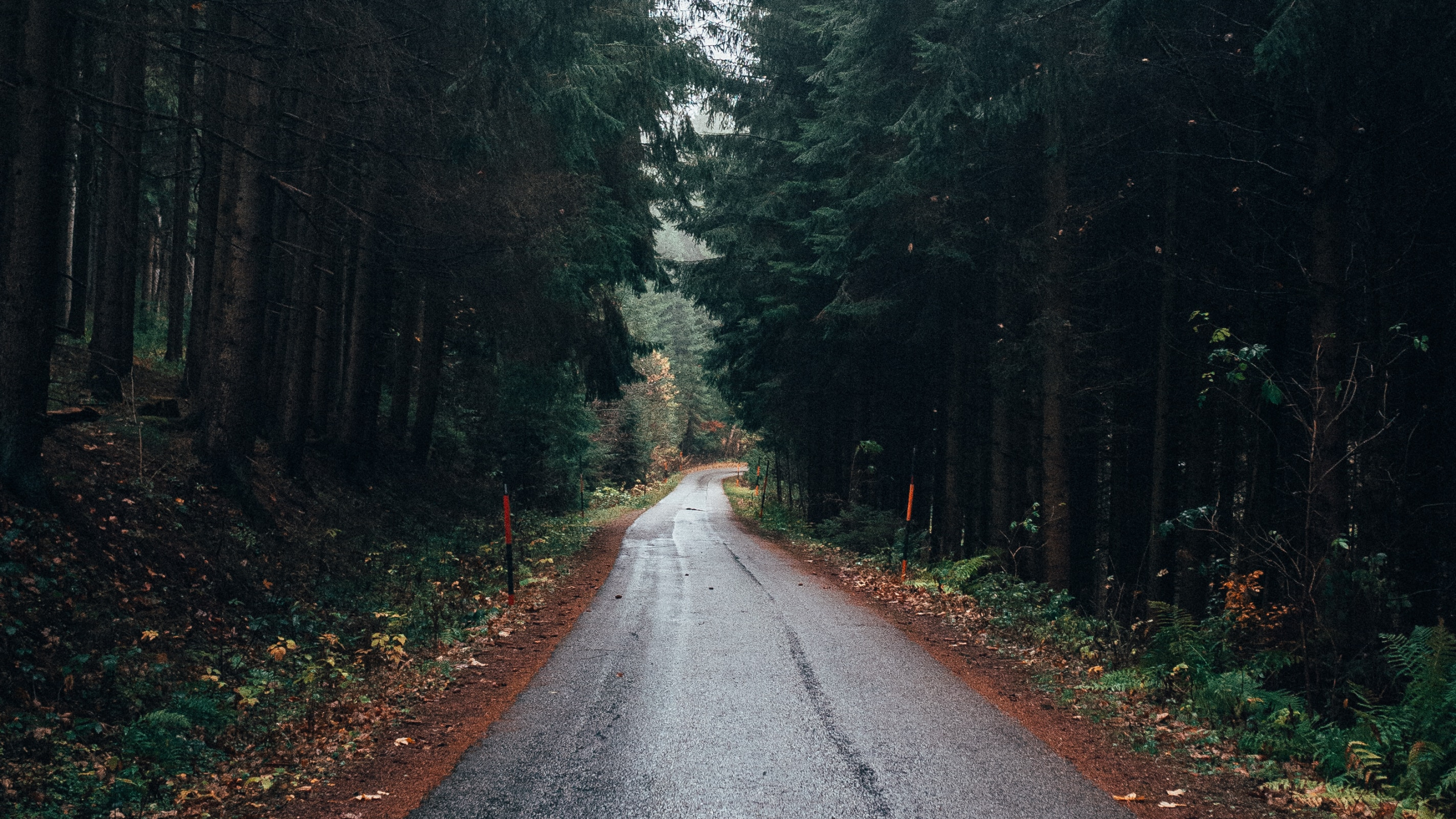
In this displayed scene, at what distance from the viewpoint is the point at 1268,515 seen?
930cm

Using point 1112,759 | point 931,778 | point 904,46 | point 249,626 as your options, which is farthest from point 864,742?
point 904,46

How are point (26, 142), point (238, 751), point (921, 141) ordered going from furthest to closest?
1. point (921, 141)
2. point (26, 142)
3. point (238, 751)

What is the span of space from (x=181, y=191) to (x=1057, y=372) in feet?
59.6

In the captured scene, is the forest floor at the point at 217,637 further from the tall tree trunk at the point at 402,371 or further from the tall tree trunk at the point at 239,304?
the tall tree trunk at the point at 402,371

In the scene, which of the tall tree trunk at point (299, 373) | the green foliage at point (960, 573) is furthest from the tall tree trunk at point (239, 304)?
the green foliage at point (960, 573)

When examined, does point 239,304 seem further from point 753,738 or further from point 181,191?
point 181,191

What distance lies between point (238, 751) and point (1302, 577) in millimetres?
8488

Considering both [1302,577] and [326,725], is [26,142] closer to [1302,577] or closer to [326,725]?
[326,725]

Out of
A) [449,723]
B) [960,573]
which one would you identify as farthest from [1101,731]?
[960,573]

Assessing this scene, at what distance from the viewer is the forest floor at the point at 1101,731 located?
485 centimetres

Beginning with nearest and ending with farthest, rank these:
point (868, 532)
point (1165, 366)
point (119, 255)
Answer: point (1165, 366) → point (119, 255) → point (868, 532)

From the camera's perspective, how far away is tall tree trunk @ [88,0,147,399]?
12547mm

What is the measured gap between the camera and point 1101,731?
20.0ft

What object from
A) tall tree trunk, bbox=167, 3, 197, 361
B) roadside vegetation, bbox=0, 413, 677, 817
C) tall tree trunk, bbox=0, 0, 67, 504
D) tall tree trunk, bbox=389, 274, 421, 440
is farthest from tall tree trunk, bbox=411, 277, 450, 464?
tall tree trunk, bbox=0, 0, 67, 504
